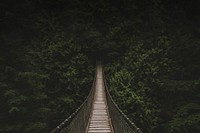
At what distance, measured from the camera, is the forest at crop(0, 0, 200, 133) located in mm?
25123

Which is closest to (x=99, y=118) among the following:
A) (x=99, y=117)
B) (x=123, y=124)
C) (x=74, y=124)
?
(x=99, y=117)

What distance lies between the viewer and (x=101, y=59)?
4316 cm

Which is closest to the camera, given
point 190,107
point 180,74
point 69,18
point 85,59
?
point 190,107

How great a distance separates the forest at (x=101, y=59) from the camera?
2512 centimetres

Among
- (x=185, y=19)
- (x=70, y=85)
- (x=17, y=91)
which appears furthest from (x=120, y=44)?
(x=17, y=91)

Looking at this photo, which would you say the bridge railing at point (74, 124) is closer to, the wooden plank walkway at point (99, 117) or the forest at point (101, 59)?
the wooden plank walkway at point (99, 117)

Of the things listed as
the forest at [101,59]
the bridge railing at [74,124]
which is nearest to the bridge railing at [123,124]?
the bridge railing at [74,124]

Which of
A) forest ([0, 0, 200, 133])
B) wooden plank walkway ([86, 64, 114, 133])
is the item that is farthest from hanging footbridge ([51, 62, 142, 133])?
forest ([0, 0, 200, 133])

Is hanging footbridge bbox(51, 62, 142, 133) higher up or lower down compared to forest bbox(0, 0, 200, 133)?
lower down

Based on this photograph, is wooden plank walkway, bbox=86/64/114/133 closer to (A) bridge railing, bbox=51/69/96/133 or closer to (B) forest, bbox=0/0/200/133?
(A) bridge railing, bbox=51/69/96/133

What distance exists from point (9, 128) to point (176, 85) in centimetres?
1531

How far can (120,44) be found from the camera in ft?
141

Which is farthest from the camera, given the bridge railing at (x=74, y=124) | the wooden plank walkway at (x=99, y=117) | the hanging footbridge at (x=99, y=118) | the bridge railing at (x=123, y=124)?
the wooden plank walkway at (x=99, y=117)

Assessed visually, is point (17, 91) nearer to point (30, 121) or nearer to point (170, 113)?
point (30, 121)
